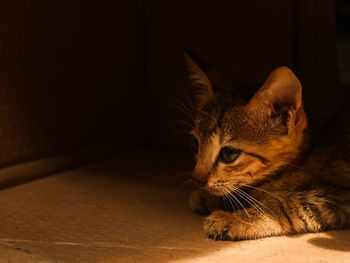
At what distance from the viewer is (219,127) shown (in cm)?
208

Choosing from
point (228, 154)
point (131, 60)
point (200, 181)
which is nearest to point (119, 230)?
point (200, 181)

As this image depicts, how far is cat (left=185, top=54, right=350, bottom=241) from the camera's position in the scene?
1969 millimetres

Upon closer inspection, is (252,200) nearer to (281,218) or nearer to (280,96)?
(281,218)

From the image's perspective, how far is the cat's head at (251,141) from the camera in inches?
79.7

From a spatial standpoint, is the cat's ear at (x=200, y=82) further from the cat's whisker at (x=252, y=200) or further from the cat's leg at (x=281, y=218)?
the cat's leg at (x=281, y=218)

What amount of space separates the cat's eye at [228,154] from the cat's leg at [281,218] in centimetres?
21

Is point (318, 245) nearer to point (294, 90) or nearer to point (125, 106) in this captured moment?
point (294, 90)

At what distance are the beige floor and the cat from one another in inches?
2.8

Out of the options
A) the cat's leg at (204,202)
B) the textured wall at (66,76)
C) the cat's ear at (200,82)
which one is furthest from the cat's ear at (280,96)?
the textured wall at (66,76)

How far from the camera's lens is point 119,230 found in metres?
1.99

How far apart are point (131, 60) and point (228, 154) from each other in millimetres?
1488

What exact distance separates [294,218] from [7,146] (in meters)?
1.49

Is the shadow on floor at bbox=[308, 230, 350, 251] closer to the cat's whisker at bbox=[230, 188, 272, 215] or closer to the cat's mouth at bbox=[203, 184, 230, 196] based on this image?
the cat's whisker at bbox=[230, 188, 272, 215]

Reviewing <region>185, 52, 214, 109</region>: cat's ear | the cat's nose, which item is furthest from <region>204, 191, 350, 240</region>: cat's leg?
<region>185, 52, 214, 109</region>: cat's ear
